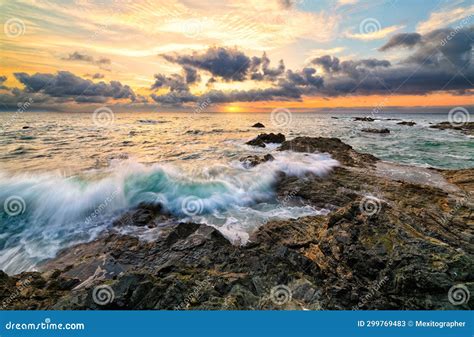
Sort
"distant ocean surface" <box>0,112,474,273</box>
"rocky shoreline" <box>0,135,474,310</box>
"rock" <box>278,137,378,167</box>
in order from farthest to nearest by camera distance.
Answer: "rock" <box>278,137,378,167</box>
"distant ocean surface" <box>0,112,474,273</box>
"rocky shoreline" <box>0,135,474,310</box>

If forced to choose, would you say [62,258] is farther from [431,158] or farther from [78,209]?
[431,158]

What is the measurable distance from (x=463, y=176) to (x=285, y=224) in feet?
41.0

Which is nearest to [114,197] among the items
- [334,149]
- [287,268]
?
[287,268]

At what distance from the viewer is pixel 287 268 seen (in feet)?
18.7

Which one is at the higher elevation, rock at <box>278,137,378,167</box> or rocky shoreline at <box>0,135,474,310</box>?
rock at <box>278,137,378,167</box>

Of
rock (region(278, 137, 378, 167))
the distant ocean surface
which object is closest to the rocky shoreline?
the distant ocean surface

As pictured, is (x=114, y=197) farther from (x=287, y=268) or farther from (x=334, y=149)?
(x=334, y=149)

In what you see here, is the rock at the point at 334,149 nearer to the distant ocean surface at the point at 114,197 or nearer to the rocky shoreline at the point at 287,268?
the distant ocean surface at the point at 114,197

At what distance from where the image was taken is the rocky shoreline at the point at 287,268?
4.80 meters

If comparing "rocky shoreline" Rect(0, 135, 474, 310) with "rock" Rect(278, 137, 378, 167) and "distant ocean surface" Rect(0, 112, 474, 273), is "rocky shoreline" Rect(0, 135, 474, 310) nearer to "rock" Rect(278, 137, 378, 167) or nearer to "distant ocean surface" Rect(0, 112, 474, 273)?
"distant ocean surface" Rect(0, 112, 474, 273)

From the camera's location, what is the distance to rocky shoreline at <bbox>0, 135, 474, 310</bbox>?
15.8 ft

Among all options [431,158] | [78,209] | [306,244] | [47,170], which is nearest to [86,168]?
[47,170]

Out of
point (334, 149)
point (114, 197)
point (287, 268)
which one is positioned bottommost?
point (114, 197)

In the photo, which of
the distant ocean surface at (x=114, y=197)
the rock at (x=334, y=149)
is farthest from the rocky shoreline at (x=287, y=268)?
the rock at (x=334, y=149)
